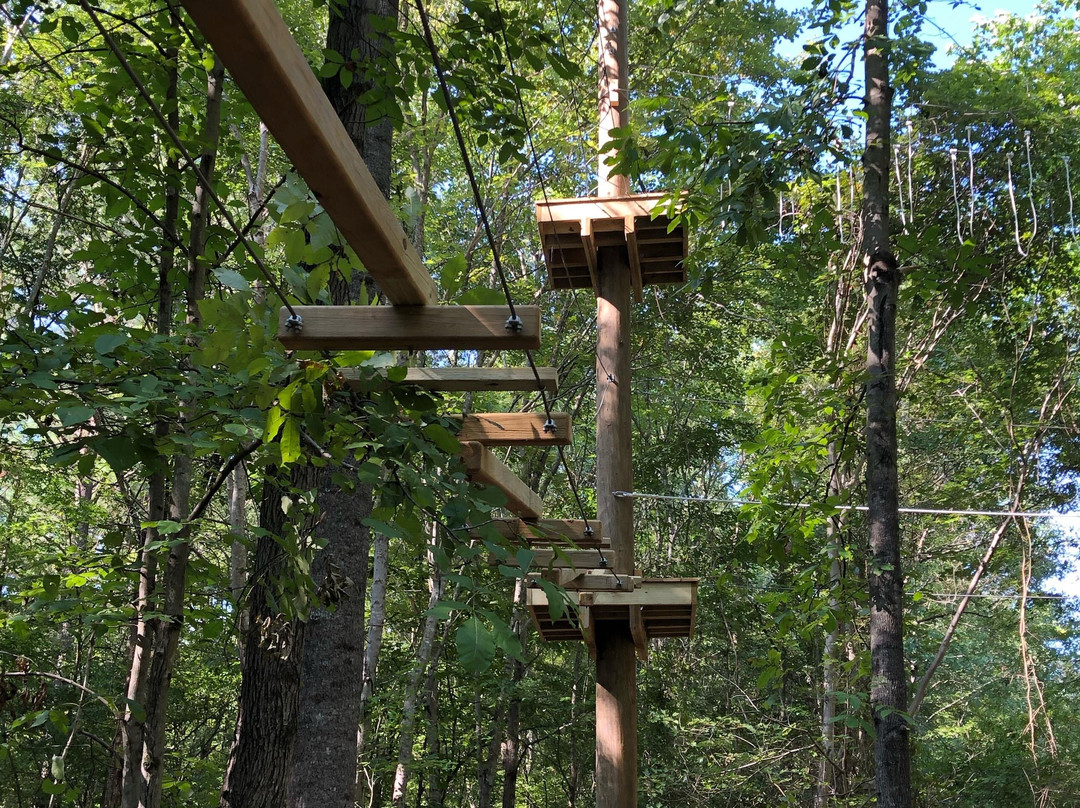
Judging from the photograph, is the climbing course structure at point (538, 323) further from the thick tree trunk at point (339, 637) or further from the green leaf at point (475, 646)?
the thick tree trunk at point (339, 637)

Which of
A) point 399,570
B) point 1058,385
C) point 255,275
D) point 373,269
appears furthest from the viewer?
point 399,570

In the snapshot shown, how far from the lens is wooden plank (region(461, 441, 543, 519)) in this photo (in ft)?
9.55

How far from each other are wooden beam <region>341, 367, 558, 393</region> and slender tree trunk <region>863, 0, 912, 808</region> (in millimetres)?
2408

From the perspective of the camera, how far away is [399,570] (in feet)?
35.9

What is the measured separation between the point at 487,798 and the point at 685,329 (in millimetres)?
5625

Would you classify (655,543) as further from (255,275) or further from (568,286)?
(255,275)

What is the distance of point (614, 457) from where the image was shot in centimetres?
514

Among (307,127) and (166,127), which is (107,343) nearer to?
(166,127)

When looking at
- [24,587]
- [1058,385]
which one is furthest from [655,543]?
[24,587]

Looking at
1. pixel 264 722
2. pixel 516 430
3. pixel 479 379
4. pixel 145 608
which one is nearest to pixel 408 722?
pixel 264 722

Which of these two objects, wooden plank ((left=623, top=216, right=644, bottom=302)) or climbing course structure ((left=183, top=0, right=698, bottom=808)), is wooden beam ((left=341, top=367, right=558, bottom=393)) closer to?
climbing course structure ((left=183, top=0, right=698, bottom=808))

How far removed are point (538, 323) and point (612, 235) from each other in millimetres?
3700

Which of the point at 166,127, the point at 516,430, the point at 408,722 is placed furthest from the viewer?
the point at 408,722

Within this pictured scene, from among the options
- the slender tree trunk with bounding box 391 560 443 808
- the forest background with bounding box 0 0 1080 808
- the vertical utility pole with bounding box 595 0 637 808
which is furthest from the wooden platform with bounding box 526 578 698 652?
the slender tree trunk with bounding box 391 560 443 808
